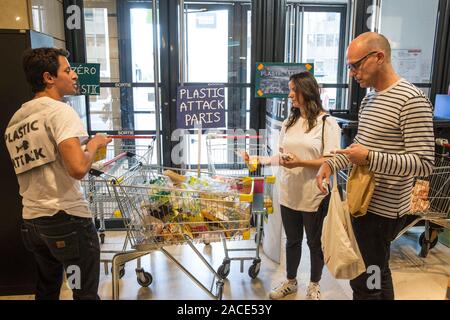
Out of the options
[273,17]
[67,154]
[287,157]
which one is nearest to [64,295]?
[67,154]

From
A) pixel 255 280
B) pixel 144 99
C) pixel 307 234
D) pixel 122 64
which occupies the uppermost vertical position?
pixel 122 64

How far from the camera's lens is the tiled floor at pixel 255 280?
288 centimetres

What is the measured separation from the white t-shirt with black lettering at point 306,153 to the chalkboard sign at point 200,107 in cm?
90

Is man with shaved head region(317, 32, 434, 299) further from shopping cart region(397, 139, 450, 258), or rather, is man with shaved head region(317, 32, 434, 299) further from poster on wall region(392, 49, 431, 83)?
poster on wall region(392, 49, 431, 83)

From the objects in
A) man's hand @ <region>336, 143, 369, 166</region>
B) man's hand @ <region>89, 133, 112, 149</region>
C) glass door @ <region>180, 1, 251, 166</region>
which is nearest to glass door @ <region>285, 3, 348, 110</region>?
glass door @ <region>180, 1, 251, 166</region>

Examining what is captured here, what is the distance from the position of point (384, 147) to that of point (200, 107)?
1.84m

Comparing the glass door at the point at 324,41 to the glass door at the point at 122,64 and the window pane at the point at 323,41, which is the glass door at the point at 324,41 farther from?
the glass door at the point at 122,64

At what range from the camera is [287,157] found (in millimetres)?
2402

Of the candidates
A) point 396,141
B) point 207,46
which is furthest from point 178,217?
point 207,46

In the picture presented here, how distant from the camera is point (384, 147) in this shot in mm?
1729

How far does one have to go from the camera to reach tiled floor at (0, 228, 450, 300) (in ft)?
9.45

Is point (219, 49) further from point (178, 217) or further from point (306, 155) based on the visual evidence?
point (178, 217)

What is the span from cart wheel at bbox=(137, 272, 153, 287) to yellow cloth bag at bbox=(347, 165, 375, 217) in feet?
5.89

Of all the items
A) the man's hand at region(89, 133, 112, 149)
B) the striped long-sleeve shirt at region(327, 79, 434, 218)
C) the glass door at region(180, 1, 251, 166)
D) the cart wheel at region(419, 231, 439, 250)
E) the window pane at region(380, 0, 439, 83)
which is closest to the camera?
the striped long-sleeve shirt at region(327, 79, 434, 218)
